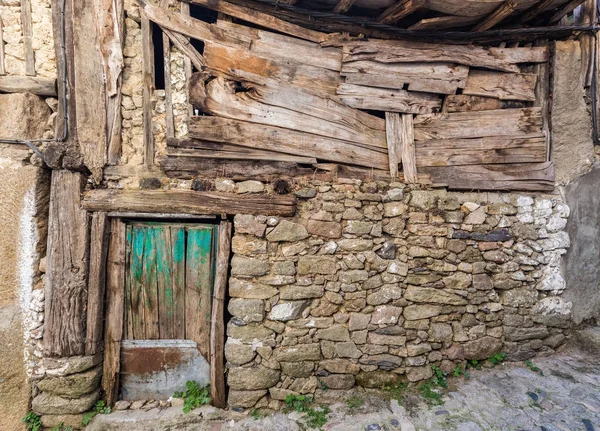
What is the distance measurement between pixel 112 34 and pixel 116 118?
74cm

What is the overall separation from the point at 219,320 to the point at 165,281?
659mm

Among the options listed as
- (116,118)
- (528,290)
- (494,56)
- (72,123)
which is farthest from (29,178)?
(528,290)

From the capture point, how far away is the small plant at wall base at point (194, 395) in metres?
2.79

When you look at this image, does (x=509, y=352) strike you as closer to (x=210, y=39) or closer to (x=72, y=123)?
(x=210, y=39)

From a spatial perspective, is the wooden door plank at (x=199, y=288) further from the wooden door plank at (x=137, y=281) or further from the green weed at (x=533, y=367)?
the green weed at (x=533, y=367)

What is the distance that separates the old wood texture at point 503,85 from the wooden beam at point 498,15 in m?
0.42

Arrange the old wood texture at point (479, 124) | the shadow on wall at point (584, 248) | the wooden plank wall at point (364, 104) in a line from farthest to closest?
the shadow on wall at point (584, 248) → the old wood texture at point (479, 124) → the wooden plank wall at point (364, 104)

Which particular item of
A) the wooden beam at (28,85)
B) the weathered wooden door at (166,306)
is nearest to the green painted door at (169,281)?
the weathered wooden door at (166,306)

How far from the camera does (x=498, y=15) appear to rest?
2660 millimetres

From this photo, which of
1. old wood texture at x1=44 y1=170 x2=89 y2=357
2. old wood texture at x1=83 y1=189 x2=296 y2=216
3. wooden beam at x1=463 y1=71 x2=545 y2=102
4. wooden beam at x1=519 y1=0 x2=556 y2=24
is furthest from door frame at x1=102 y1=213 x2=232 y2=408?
wooden beam at x1=519 y1=0 x2=556 y2=24

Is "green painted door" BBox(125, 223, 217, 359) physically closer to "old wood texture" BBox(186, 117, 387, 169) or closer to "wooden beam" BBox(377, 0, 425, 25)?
"old wood texture" BBox(186, 117, 387, 169)

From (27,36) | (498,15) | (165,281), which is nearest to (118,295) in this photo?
(165,281)

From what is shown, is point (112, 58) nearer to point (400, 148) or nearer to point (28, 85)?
point (28, 85)

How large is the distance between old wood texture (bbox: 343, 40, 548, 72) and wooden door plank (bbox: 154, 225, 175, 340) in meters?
2.49
